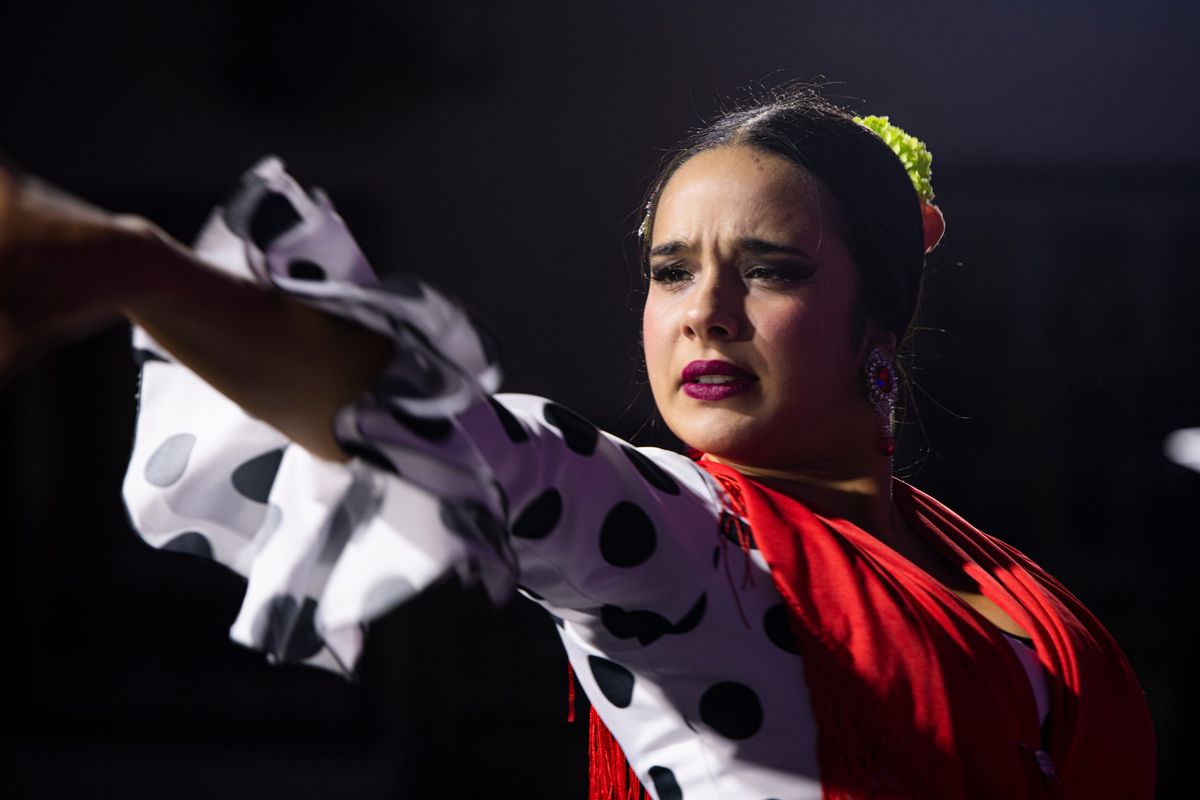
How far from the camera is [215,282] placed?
1.54 ft

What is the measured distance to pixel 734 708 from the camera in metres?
0.66

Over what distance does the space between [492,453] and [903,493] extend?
18.2 inches

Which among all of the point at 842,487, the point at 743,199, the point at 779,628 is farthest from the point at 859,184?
the point at 779,628

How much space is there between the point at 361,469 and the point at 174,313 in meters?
0.13

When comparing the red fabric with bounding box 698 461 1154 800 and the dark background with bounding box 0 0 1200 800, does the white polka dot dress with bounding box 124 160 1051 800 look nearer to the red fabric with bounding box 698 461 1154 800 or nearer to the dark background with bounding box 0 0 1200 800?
the red fabric with bounding box 698 461 1154 800

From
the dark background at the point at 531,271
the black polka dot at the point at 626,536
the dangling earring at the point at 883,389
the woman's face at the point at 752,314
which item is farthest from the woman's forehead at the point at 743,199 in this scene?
the dark background at the point at 531,271

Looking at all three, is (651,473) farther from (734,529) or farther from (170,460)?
(170,460)

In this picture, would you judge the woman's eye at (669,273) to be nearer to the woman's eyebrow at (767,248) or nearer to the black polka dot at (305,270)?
the woman's eyebrow at (767,248)

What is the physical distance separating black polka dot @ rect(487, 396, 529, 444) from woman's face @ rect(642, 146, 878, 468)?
20cm

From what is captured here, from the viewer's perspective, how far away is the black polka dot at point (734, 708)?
66 centimetres

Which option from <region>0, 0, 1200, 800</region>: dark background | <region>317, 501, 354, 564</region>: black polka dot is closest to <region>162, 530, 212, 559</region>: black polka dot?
<region>317, 501, 354, 564</region>: black polka dot

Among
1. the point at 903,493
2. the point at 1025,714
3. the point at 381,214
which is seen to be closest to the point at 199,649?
the point at 381,214

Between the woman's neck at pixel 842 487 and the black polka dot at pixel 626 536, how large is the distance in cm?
18

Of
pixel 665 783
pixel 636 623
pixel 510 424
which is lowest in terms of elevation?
pixel 665 783
